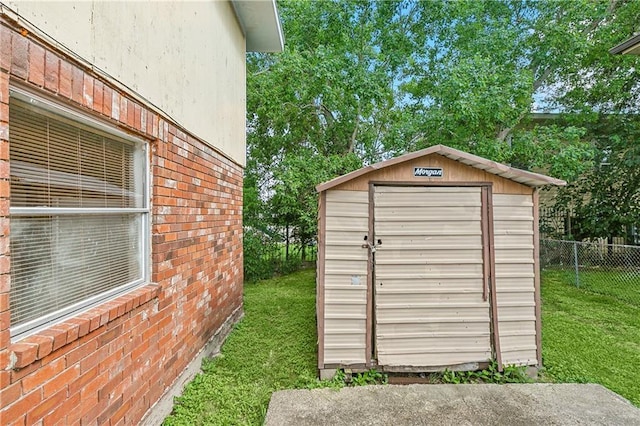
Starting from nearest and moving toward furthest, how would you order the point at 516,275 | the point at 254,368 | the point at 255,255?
the point at 516,275 → the point at 254,368 → the point at 255,255

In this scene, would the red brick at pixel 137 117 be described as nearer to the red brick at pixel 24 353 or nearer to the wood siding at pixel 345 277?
the red brick at pixel 24 353

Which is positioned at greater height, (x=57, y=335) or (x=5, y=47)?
(x=5, y=47)

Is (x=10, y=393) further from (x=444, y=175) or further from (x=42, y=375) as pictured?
(x=444, y=175)

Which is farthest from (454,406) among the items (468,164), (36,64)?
(36,64)

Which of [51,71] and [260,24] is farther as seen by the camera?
[260,24]

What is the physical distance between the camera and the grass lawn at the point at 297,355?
10.7 ft

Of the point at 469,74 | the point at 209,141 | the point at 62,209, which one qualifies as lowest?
the point at 62,209

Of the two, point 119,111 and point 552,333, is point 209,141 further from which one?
point 552,333

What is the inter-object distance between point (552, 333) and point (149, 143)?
19.8 feet

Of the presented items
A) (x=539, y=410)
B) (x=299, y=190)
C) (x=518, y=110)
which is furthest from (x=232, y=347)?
(x=518, y=110)

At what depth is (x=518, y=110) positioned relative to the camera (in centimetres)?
835

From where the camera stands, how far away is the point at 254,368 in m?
4.06

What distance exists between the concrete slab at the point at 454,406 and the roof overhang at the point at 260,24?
5557 millimetres

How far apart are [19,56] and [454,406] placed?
4.00m
